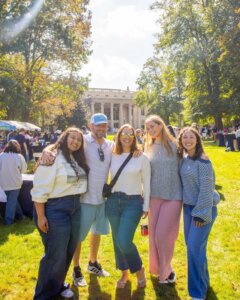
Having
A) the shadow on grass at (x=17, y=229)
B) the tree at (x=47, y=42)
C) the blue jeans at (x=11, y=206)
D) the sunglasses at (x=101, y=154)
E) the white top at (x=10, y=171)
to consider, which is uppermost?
the tree at (x=47, y=42)

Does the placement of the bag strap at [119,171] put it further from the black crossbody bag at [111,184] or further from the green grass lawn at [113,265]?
the green grass lawn at [113,265]

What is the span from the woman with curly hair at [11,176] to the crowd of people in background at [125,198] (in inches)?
125

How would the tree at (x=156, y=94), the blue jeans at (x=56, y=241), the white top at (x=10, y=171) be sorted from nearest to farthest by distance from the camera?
the blue jeans at (x=56, y=241)
the white top at (x=10, y=171)
the tree at (x=156, y=94)

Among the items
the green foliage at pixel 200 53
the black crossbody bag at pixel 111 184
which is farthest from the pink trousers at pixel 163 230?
the green foliage at pixel 200 53

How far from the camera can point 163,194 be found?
158 inches

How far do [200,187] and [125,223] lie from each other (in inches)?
39.7

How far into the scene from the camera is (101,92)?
340ft

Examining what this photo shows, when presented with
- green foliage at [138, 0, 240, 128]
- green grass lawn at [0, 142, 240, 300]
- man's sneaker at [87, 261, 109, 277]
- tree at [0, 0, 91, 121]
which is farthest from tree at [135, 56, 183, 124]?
man's sneaker at [87, 261, 109, 277]

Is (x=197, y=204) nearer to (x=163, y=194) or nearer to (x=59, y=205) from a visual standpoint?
(x=163, y=194)

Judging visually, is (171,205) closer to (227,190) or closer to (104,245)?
(104,245)

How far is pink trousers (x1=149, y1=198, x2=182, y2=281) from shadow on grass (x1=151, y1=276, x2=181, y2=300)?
0.11 meters

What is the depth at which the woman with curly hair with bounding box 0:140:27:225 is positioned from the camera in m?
6.97

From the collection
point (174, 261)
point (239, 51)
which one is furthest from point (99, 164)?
point (239, 51)

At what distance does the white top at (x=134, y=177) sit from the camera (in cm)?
396
